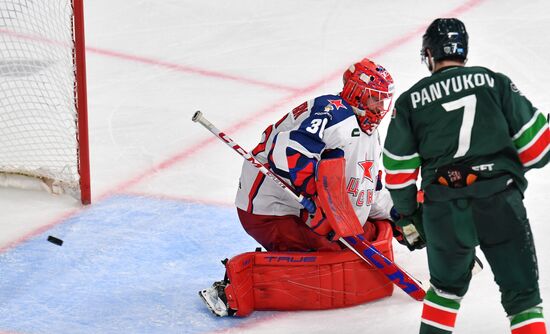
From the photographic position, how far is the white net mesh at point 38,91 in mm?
5344

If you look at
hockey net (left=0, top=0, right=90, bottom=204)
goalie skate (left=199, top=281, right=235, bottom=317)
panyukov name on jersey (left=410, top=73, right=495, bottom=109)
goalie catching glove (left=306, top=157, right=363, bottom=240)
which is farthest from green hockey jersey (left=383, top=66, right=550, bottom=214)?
hockey net (left=0, top=0, right=90, bottom=204)

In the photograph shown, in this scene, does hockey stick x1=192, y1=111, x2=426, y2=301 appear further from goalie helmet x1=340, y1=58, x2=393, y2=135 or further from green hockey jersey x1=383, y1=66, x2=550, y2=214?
green hockey jersey x1=383, y1=66, x2=550, y2=214

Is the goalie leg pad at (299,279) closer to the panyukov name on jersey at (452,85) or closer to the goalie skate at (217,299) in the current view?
the goalie skate at (217,299)

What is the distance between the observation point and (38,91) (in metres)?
5.86

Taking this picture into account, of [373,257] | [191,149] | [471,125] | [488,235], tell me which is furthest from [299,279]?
[191,149]

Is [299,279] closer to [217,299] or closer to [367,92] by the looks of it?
[217,299]

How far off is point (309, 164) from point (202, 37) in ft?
10.8

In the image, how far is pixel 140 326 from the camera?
4062 millimetres

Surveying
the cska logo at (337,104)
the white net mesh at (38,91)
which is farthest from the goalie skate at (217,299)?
the white net mesh at (38,91)

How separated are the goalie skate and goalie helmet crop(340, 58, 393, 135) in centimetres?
76

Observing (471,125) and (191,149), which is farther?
(191,149)

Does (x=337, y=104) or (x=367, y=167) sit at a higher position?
(x=337, y=104)

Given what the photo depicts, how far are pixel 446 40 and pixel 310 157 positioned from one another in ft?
2.64

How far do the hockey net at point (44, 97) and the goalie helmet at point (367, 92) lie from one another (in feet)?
4.79
